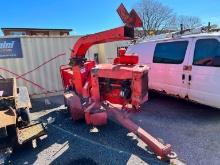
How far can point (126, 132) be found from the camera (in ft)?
16.1

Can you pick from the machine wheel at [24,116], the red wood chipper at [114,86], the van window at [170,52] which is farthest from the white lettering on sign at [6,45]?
the van window at [170,52]

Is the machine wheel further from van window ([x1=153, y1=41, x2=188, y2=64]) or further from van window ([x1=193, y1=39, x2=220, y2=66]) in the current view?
van window ([x1=193, y1=39, x2=220, y2=66])

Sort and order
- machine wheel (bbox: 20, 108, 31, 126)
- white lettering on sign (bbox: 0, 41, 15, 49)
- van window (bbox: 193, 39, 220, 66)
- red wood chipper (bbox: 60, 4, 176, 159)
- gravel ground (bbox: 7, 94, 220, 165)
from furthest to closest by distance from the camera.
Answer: white lettering on sign (bbox: 0, 41, 15, 49) → van window (bbox: 193, 39, 220, 66) → machine wheel (bbox: 20, 108, 31, 126) → red wood chipper (bbox: 60, 4, 176, 159) → gravel ground (bbox: 7, 94, 220, 165)

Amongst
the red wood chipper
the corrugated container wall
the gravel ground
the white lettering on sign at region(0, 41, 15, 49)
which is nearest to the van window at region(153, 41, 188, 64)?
the gravel ground

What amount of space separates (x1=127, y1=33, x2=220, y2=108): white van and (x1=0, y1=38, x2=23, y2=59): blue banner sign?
15.8 ft

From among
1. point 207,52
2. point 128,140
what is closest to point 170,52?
point 207,52

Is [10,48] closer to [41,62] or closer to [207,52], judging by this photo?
[41,62]

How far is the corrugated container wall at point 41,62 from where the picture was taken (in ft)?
27.7

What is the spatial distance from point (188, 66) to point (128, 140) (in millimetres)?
2460

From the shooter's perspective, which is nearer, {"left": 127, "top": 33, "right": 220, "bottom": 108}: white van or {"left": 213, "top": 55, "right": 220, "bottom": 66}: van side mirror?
{"left": 213, "top": 55, "right": 220, "bottom": 66}: van side mirror

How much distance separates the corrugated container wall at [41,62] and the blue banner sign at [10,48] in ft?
0.48

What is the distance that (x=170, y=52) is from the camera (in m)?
6.22

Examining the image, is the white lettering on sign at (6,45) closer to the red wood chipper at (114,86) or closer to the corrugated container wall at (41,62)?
the corrugated container wall at (41,62)

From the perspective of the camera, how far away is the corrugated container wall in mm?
8438
